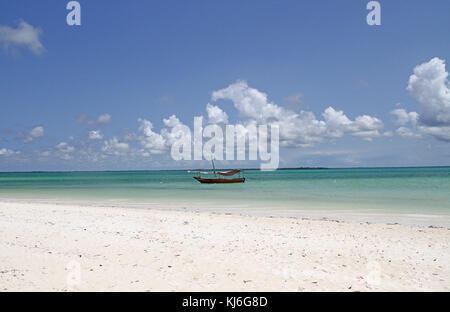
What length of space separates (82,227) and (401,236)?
11.0 m

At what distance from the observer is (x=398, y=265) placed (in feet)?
26.1

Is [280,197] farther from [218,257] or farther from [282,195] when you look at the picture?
[218,257]

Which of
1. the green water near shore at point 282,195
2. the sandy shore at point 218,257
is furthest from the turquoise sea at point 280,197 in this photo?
the sandy shore at point 218,257

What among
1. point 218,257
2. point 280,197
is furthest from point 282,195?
point 218,257

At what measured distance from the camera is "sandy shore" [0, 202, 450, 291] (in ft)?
21.8

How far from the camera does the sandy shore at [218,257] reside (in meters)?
6.64

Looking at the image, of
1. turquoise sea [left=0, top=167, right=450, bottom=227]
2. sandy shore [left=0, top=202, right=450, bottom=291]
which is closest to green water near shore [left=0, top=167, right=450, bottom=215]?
turquoise sea [left=0, top=167, right=450, bottom=227]

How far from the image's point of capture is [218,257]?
8516 millimetres

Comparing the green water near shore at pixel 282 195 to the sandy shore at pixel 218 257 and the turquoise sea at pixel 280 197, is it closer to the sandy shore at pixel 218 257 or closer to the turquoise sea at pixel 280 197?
the turquoise sea at pixel 280 197

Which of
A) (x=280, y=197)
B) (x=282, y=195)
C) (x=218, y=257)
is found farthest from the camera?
(x=282, y=195)

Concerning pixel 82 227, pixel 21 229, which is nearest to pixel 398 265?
pixel 82 227

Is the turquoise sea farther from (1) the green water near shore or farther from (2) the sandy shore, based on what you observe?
(2) the sandy shore

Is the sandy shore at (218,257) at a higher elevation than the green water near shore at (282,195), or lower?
higher
